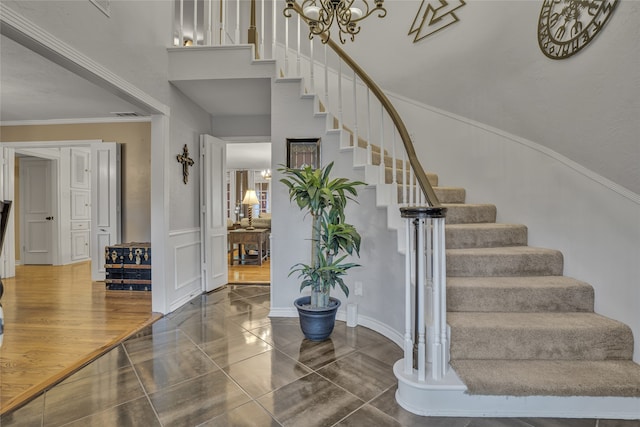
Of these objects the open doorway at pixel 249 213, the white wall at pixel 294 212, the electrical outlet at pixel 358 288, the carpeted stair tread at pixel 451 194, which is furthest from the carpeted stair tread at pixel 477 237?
the open doorway at pixel 249 213

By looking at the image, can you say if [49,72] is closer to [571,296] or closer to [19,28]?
[19,28]

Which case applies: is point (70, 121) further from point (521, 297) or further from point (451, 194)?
point (521, 297)

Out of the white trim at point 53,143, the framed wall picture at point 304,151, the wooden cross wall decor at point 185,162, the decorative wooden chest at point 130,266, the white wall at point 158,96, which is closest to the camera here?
the white wall at point 158,96

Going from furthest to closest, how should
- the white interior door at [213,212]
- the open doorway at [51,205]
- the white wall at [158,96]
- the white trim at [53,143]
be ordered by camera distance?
the open doorway at [51,205]
the white trim at [53,143]
the white interior door at [213,212]
the white wall at [158,96]

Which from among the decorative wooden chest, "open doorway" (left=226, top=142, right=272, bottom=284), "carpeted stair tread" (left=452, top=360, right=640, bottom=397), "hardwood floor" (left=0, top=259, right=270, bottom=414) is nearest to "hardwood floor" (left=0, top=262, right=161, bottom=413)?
"hardwood floor" (left=0, top=259, right=270, bottom=414)

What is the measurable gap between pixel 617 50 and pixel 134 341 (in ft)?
13.3

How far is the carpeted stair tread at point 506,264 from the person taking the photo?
8.12ft

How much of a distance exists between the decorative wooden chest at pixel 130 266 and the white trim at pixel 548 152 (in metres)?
3.99

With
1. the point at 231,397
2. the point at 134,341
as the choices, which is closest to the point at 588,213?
the point at 231,397

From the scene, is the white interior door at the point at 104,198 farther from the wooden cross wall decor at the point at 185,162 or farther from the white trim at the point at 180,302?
the white trim at the point at 180,302

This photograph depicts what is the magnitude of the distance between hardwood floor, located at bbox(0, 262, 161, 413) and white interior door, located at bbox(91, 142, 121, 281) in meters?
0.63

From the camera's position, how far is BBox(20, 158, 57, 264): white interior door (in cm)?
616

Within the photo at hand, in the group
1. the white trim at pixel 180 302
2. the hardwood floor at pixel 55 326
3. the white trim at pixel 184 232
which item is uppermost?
the white trim at pixel 184 232

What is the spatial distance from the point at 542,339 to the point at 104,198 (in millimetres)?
5522
